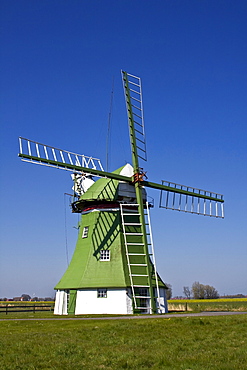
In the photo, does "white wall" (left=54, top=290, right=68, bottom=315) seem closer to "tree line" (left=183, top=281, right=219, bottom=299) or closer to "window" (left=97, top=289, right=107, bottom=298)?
"window" (left=97, top=289, right=107, bottom=298)

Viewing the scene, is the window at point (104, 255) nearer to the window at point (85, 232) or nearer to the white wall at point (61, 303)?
the window at point (85, 232)

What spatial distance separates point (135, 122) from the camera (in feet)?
112

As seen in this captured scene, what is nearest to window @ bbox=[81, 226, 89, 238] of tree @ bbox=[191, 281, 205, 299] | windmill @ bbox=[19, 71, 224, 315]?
windmill @ bbox=[19, 71, 224, 315]

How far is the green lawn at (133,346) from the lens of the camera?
11047 mm

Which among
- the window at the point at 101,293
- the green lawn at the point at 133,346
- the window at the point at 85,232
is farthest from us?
the window at the point at 85,232

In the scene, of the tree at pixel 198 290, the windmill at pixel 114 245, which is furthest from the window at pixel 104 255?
the tree at pixel 198 290

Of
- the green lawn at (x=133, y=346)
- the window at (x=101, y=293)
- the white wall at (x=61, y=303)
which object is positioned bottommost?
the green lawn at (x=133, y=346)

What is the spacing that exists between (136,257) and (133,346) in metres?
18.3

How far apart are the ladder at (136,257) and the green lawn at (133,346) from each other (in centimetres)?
1120

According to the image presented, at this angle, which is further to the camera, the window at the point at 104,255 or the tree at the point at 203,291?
the tree at the point at 203,291

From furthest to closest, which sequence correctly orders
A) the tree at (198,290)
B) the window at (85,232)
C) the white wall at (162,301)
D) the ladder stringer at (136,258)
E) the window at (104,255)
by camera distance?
the tree at (198,290) < the window at (85,232) < the window at (104,255) < the white wall at (162,301) < the ladder stringer at (136,258)

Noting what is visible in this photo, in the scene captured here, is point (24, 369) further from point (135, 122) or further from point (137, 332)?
point (135, 122)

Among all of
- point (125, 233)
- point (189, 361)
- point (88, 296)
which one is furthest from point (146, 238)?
point (189, 361)

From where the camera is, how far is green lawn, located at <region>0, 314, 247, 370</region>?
11047mm
